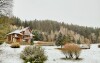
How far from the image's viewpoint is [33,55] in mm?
23562

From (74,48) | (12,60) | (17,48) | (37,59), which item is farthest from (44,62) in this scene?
(17,48)

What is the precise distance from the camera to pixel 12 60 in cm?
2553

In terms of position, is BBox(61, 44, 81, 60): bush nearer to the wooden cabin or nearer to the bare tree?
the bare tree

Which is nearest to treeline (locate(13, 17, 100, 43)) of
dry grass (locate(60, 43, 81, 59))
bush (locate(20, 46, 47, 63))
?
dry grass (locate(60, 43, 81, 59))

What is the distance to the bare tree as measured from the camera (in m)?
28.2

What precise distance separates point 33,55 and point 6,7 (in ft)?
24.4

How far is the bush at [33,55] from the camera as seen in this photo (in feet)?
77.4

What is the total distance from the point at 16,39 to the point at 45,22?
39837 millimetres

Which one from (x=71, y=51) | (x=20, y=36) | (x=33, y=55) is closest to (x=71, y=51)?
(x=71, y=51)

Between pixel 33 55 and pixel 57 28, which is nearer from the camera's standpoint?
pixel 33 55

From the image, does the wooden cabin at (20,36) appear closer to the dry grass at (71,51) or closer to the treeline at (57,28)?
the treeline at (57,28)

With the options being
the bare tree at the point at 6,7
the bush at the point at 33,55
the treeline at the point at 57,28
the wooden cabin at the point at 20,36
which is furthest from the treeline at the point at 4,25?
the treeline at the point at 57,28

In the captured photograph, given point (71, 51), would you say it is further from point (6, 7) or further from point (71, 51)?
point (6, 7)

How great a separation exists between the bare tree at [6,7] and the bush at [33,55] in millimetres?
5374
